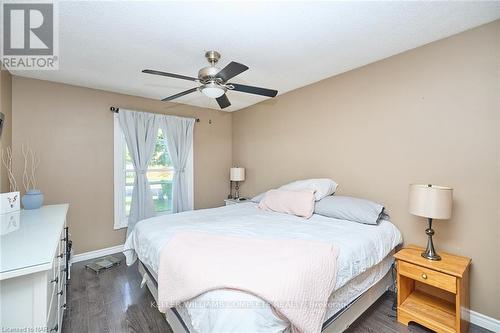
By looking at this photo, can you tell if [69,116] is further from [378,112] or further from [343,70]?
[378,112]

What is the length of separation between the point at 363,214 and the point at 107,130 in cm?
360

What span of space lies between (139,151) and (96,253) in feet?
5.21

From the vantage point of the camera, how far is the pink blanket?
119cm

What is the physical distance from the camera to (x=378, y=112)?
8.28ft

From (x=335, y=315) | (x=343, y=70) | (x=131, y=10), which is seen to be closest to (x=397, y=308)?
(x=335, y=315)

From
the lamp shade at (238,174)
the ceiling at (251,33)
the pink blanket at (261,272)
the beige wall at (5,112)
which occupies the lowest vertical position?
the pink blanket at (261,272)

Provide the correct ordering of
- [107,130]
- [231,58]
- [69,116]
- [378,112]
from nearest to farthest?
1. [231,58]
2. [378,112]
3. [69,116]
4. [107,130]

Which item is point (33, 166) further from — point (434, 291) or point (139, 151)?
point (434, 291)

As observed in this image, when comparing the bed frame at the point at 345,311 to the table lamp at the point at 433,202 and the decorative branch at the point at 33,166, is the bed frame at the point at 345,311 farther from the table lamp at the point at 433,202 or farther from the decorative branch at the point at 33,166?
the decorative branch at the point at 33,166

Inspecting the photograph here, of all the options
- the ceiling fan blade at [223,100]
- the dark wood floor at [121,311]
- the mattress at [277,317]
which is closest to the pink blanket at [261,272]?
the mattress at [277,317]

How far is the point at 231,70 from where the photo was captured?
185cm

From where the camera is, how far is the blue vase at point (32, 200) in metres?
2.27

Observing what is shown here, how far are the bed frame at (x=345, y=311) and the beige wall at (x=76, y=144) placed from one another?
154 centimetres

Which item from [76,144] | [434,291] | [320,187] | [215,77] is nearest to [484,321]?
[434,291]
